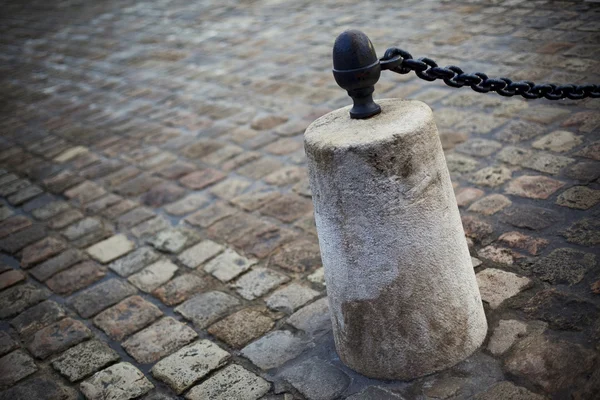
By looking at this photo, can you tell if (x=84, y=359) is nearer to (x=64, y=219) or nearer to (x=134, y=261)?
(x=134, y=261)

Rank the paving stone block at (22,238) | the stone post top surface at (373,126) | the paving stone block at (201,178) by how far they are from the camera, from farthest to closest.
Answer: the paving stone block at (201,178) → the paving stone block at (22,238) → the stone post top surface at (373,126)

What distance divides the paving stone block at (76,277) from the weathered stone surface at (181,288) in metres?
0.48

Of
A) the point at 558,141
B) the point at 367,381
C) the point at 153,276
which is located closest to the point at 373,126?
the point at 367,381

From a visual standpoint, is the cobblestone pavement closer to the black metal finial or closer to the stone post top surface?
the stone post top surface

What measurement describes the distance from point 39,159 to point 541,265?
4312mm

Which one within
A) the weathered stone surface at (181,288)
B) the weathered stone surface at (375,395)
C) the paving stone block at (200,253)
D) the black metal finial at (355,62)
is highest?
the black metal finial at (355,62)

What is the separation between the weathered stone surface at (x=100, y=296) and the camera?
10.7 ft

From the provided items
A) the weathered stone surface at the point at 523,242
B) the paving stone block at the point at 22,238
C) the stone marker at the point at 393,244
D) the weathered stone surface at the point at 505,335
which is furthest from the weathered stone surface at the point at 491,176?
the paving stone block at the point at 22,238

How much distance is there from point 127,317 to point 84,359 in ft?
1.08

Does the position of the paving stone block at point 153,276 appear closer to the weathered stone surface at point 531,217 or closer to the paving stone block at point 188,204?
the paving stone block at point 188,204

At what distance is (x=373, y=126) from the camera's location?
2158 millimetres

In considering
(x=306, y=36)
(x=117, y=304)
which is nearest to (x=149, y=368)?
(x=117, y=304)

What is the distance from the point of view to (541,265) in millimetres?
2793

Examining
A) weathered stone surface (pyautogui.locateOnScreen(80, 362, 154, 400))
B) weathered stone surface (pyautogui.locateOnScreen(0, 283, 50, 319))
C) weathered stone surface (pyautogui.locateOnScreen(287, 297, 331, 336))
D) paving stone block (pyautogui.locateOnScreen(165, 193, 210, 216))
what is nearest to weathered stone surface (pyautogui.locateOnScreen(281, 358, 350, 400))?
weathered stone surface (pyautogui.locateOnScreen(287, 297, 331, 336))
